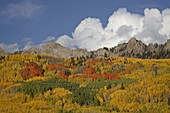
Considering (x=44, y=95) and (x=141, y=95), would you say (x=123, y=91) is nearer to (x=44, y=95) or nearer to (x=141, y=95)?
(x=141, y=95)

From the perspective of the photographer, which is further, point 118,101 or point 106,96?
point 106,96

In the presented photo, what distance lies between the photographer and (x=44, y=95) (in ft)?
647

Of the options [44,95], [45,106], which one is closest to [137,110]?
[45,106]

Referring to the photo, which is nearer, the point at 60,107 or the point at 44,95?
the point at 60,107

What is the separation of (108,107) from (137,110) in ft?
59.8

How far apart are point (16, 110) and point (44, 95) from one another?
34306mm

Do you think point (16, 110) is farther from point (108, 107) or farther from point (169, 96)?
point (169, 96)

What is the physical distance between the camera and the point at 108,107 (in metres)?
170

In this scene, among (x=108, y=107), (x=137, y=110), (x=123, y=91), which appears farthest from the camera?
(x=123, y=91)

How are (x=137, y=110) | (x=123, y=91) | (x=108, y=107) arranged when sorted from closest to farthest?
1. (x=137, y=110)
2. (x=108, y=107)
3. (x=123, y=91)

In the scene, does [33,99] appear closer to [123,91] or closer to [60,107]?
[60,107]

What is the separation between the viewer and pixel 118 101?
17350cm

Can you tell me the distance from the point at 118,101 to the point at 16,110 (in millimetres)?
42904

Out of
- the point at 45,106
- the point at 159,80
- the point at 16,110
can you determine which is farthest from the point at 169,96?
the point at 16,110
